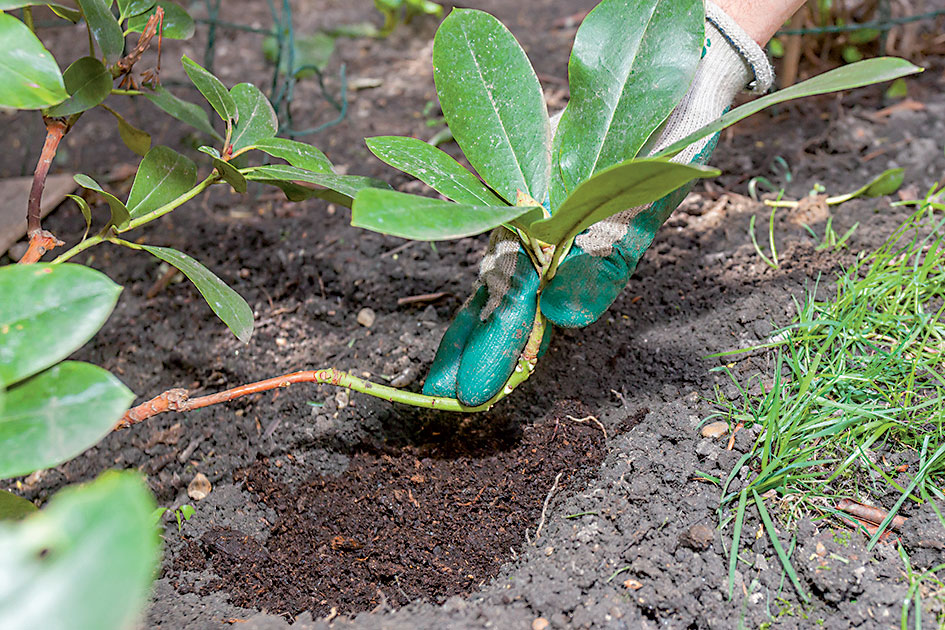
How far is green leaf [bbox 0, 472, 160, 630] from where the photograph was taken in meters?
0.39

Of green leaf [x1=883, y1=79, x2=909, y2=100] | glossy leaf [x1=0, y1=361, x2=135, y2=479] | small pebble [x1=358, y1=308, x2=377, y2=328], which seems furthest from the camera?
green leaf [x1=883, y1=79, x2=909, y2=100]

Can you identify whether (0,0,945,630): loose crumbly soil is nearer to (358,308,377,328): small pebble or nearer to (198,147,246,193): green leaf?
(358,308,377,328): small pebble

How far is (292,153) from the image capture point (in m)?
1.02

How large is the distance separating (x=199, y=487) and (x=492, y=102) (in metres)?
0.85

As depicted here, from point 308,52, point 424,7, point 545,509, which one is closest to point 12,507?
point 545,509

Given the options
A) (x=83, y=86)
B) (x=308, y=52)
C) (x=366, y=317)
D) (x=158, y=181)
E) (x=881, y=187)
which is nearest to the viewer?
(x=83, y=86)

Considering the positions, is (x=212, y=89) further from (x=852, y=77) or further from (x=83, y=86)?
(x=852, y=77)

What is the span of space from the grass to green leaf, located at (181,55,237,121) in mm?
937

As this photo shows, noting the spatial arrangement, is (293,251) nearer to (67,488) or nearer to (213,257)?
(213,257)

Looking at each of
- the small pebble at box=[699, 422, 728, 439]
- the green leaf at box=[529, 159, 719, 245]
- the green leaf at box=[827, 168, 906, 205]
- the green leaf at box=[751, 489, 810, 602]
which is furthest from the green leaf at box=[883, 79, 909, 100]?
the green leaf at box=[529, 159, 719, 245]

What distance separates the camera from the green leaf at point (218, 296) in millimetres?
936

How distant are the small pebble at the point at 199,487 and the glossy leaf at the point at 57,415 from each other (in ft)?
2.08

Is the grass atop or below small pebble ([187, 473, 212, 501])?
atop

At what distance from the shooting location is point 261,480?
1236mm
